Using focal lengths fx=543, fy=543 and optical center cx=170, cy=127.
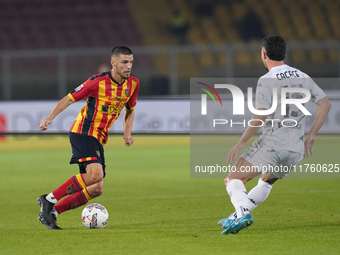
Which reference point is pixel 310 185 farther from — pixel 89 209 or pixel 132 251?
pixel 132 251

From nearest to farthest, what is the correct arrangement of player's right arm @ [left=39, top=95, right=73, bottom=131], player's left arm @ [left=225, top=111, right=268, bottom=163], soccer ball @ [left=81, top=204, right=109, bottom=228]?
player's left arm @ [left=225, top=111, right=268, bottom=163] → player's right arm @ [left=39, top=95, right=73, bottom=131] → soccer ball @ [left=81, top=204, right=109, bottom=228]

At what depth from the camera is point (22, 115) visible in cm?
1462

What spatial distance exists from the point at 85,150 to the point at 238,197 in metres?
1.82

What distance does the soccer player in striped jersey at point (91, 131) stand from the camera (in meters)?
5.90

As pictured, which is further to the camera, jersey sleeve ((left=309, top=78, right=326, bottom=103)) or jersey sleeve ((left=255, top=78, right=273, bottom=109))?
jersey sleeve ((left=309, top=78, right=326, bottom=103))

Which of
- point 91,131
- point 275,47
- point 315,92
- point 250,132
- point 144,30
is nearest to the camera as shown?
point 250,132

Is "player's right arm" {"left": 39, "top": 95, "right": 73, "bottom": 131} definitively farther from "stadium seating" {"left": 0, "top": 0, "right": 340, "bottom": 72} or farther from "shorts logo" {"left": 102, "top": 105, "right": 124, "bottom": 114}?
"stadium seating" {"left": 0, "top": 0, "right": 340, "bottom": 72}

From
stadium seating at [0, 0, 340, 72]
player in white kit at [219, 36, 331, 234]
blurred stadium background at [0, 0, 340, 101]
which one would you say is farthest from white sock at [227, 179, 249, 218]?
stadium seating at [0, 0, 340, 72]

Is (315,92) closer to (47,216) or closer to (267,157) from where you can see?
(267,157)

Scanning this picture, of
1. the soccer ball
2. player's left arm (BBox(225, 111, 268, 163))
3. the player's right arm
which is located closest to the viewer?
player's left arm (BBox(225, 111, 268, 163))

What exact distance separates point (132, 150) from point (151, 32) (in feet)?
28.7

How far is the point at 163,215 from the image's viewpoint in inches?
263

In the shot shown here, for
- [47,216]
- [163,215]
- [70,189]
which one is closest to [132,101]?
[70,189]

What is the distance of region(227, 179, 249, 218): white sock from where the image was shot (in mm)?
5066
